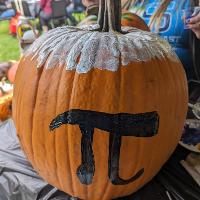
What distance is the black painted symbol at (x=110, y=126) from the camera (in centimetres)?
55

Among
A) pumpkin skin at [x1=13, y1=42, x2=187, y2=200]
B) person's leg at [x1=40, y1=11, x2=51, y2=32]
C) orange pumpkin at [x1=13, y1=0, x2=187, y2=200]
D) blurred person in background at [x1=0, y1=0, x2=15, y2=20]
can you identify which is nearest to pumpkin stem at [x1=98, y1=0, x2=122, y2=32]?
orange pumpkin at [x1=13, y1=0, x2=187, y2=200]

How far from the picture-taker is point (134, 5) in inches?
49.2

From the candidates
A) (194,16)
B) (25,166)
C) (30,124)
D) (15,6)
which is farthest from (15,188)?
(15,6)

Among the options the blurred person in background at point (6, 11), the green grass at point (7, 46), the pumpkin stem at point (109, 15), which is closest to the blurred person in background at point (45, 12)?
the green grass at point (7, 46)

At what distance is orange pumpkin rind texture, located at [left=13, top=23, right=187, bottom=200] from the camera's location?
1.81 feet

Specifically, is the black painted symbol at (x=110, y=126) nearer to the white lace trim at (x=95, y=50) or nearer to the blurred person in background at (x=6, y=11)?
the white lace trim at (x=95, y=50)

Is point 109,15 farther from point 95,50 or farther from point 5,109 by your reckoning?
point 5,109

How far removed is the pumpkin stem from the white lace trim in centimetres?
2

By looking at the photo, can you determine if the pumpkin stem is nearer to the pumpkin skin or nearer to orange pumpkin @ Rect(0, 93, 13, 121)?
the pumpkin skin

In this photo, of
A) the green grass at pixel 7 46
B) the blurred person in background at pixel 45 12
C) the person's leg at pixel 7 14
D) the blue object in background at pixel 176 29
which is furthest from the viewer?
the person's leg at pixel 7 14

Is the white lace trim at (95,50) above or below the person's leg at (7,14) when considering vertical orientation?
above

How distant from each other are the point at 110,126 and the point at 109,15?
0.68 feet

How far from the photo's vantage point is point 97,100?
21.4 inches

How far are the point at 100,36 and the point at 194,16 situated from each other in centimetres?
53
